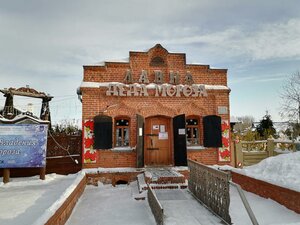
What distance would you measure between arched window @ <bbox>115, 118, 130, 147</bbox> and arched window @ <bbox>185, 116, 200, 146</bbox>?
279 centimetres

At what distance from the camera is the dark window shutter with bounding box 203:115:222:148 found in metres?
11.2

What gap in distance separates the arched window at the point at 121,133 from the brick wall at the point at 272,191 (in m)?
4.86

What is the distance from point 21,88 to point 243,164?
1326cm

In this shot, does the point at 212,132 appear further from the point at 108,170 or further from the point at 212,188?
the point at 212,188

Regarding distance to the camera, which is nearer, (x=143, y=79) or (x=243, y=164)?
(x=143, y=79)

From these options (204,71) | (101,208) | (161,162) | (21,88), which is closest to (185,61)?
(204,71)

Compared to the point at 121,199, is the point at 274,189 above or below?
above

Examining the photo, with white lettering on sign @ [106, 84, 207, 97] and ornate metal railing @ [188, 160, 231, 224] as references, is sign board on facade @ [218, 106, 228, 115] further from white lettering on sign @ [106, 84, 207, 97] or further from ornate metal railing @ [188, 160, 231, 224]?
ornate metal railing @ [188, 160, 231, 224]

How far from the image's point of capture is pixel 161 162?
11078mm

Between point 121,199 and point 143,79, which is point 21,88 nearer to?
point 143,79

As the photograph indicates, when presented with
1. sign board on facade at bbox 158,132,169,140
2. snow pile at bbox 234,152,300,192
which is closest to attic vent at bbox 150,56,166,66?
sign board on facade at bbox 158,132,169,140

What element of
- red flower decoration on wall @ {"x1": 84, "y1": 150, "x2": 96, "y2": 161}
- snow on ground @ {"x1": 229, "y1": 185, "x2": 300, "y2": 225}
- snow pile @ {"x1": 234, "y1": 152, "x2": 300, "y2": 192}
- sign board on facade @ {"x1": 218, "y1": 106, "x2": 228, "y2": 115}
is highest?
sign board on facade @ {"x1": 218, "y1": 106, "x2": 228, "y2": 115}

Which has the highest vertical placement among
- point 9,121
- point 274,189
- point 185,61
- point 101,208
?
point 185,61

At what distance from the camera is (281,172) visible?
7242 millimetres
